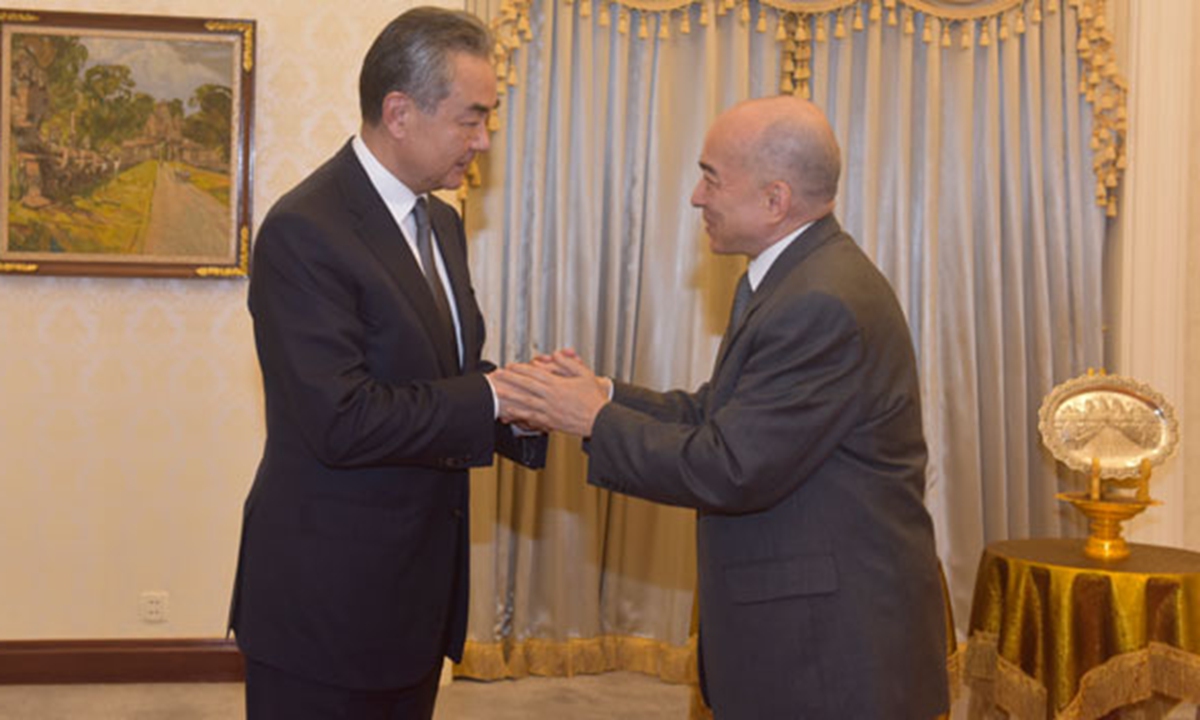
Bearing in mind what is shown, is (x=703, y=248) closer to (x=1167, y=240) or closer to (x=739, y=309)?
(x=1167, y=240)

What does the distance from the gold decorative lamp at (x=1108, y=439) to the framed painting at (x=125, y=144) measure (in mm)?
3040

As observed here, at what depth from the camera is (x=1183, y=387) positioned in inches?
199

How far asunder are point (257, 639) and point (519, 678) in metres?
3.01

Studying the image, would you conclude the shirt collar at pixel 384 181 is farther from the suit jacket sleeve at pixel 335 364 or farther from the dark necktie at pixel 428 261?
the suit jacket sleeve at pixel 335 364

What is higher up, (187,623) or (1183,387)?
(1183,387)

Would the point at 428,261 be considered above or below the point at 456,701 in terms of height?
above

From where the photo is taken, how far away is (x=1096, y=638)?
3.77m

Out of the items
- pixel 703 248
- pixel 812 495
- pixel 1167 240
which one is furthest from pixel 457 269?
pixel 1167 240

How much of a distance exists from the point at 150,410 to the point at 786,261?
3.20m

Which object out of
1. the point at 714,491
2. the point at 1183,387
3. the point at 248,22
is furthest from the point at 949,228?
the point at 714,491

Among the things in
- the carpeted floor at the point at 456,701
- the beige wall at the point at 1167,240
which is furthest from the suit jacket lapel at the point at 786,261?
the beige wall at the point at 1167,240

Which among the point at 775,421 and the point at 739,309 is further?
the point at 739,309

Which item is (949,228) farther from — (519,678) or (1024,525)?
(519,678)

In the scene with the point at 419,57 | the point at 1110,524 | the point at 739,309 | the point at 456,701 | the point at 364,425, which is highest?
the point at 419,57
